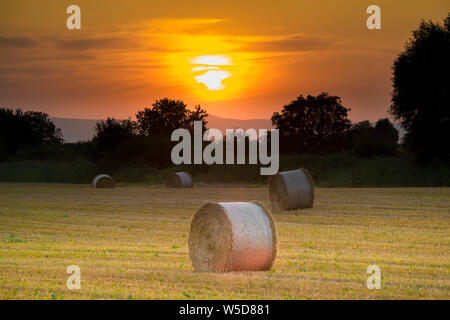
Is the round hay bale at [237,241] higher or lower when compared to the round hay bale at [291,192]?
lower

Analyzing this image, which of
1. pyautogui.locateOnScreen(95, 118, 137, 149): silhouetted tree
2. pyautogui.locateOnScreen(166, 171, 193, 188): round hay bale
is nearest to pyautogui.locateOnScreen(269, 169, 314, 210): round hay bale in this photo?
pyautogui.locateOnScreen(166, 171, 193, 188): round hay bale

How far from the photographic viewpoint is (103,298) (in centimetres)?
1001

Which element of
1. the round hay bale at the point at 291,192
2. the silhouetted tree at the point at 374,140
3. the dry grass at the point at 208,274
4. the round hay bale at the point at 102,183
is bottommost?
the dry grass at the point at 208,274

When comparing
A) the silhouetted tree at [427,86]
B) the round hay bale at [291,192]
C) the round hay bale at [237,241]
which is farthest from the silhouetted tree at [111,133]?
the round hay bale at [237,241]

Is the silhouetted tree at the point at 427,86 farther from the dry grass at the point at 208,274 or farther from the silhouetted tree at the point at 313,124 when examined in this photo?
the silhouetted tree at the point at 313,124

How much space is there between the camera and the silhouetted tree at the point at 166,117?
322 feet

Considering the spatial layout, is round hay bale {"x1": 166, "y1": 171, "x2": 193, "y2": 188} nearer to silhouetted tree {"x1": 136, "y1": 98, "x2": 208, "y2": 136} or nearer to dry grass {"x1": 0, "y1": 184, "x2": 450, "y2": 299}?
dry grass {"x1": 0, "y1": 184, "x2": 450, "y2": 299}

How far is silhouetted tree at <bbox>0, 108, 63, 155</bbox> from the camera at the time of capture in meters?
111

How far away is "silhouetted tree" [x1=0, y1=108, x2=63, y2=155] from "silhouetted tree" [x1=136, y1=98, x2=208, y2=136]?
819 inches

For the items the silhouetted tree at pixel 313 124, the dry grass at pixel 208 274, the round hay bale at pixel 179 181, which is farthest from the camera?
the silhouetted tree at pixel 313 124

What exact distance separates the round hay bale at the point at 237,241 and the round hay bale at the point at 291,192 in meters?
13.3

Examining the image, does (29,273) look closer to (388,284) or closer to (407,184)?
(388,284)
